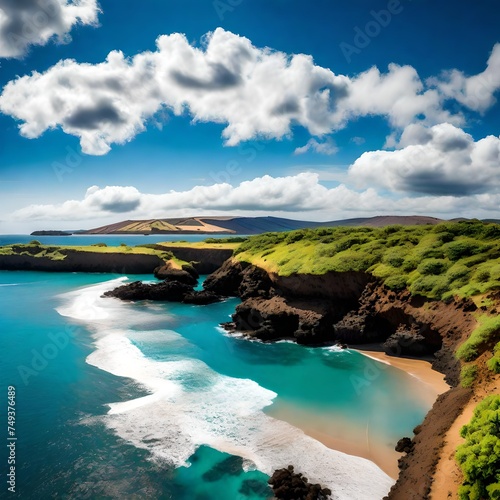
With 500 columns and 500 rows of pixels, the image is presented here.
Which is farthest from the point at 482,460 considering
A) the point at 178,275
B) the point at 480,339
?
the point at 178,275

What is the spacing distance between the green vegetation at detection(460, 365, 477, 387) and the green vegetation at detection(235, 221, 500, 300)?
23.2 ft

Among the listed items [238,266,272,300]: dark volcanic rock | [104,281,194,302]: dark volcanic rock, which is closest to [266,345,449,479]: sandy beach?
[238,266,272,300]: dark volcanic rock

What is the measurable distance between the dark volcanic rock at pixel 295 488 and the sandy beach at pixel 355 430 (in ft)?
9.78

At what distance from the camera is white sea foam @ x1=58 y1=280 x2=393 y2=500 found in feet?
45.9

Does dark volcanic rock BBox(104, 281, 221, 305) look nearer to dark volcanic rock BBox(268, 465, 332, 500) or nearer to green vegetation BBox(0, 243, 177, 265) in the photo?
green vegetation BBox(0, 243, 177, 265)

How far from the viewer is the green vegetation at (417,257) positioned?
24.1m

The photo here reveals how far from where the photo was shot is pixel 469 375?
634 inches

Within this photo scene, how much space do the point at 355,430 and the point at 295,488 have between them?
18.0 feet

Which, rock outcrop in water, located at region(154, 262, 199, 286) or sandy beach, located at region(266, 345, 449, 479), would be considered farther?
rock outcrop in water, located at region(154, 262, 199, 286)

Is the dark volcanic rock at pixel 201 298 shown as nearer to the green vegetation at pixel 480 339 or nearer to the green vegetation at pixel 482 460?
the green vegetation at pixel 480 339

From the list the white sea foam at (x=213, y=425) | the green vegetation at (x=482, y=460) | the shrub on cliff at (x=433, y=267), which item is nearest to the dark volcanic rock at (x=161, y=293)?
the white sea foam at (x=213, y=425)

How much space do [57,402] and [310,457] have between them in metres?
14.5

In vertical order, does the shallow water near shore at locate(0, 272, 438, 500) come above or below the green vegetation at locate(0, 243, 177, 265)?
below

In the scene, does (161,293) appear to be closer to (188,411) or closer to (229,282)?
(229,282)
